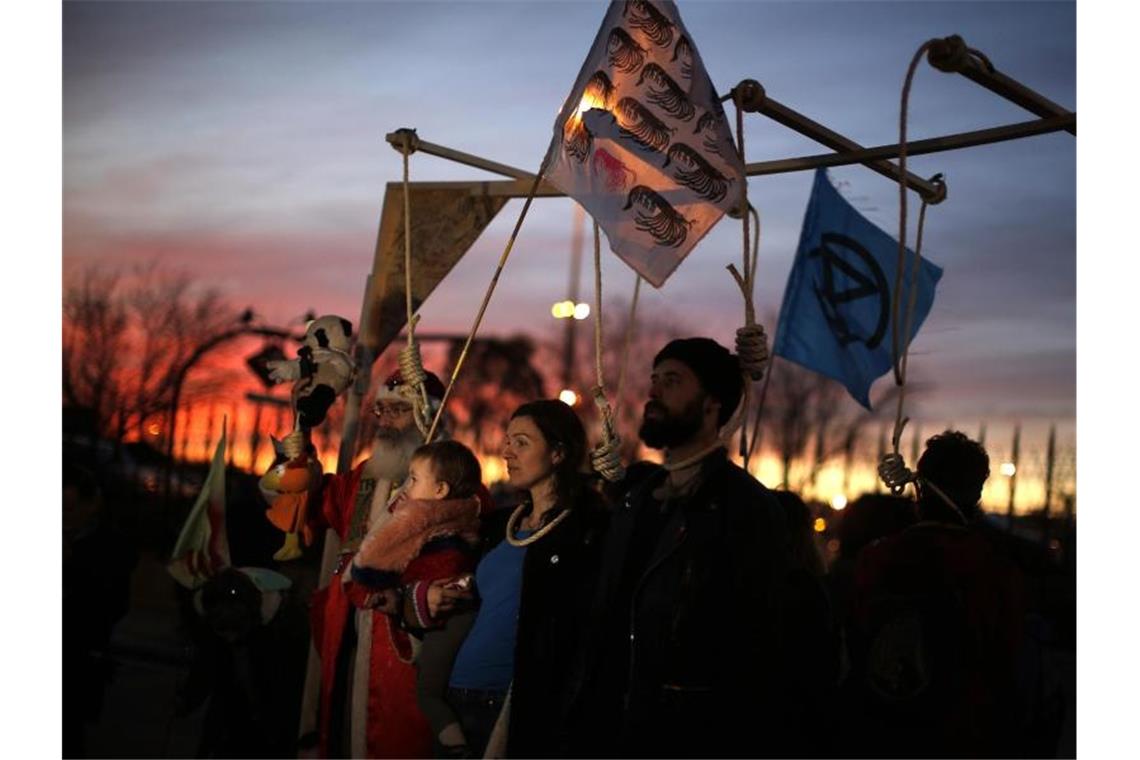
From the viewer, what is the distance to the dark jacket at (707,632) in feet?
13.9

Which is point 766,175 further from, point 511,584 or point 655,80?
point 511,584

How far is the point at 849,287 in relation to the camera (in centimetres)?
660

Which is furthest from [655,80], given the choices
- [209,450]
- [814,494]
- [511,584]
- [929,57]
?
[814,494]

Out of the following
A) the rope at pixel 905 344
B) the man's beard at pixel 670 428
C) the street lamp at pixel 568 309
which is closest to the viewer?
the man's beard at pixel 670 428

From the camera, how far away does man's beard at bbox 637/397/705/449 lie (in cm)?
452

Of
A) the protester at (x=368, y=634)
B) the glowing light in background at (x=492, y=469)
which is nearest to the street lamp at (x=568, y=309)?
the glowing light in background at (x=492, y=469)

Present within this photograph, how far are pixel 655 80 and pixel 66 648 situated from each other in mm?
3111

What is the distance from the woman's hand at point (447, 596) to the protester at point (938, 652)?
3.88 ft

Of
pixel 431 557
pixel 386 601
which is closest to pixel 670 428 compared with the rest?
pixel 431 557

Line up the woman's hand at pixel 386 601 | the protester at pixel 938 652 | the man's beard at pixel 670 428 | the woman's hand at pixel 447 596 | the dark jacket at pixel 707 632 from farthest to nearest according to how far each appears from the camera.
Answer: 1. the woman's hand at pixel 386 601
2. the woman's hand at pixel 447 596
3. the protester at pixel 938 652
4. the man's beard at pixel 670 428
5. the dark jacket at pixel 707 632

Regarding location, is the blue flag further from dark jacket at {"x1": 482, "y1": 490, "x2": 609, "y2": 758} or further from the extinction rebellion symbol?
dark jacket at {"x1": 482, "y1": 490, "x2": 609, "y2": 758}

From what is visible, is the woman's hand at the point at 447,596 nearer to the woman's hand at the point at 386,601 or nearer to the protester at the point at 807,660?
the woman's hand at the point at 386,601

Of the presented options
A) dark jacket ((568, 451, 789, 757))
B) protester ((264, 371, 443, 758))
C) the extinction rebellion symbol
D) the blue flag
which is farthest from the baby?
the extinction rebellion symbol

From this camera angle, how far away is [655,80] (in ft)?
16.7
